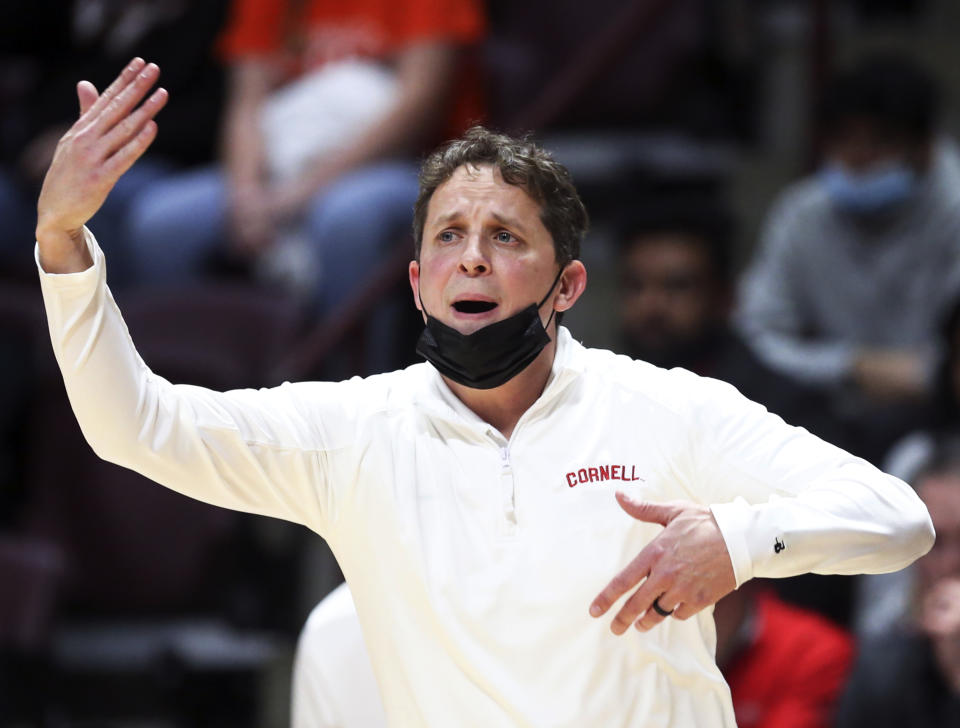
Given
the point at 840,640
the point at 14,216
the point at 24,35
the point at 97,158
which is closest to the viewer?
the point at 97,158

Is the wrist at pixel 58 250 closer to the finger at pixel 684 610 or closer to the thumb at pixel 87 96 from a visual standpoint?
the thumb at pixel 87 96

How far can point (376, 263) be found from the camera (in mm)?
5270

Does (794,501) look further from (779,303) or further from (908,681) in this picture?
(779,303)

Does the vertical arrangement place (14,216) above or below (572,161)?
below

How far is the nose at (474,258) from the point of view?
2.72 m

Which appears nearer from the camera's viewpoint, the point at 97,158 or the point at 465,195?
the point at 97,158

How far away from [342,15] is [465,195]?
2911 mm

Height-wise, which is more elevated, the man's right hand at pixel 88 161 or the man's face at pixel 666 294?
the man's face at pixel 666 294

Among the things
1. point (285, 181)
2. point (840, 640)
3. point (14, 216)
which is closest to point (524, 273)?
point (840, 640)

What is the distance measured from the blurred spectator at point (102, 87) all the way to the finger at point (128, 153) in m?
3.37

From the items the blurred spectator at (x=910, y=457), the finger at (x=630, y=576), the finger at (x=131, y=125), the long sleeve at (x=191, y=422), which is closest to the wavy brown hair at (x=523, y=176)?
the long sleeve at (x=191, y=422)

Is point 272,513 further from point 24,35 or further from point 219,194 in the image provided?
point 24,35

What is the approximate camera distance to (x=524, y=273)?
9.12 ft

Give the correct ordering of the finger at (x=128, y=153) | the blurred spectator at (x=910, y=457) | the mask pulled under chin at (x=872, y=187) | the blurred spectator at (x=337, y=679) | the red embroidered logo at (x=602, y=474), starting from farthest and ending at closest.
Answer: the mask pulled under chin at (x=872, y=187)
the blurred spectator at (x=910, y=457)
the blurred spectator at (x=337, y=679)
the red embroidered logo at (x=602, y=474)
the finger at (x=128, y=153)
